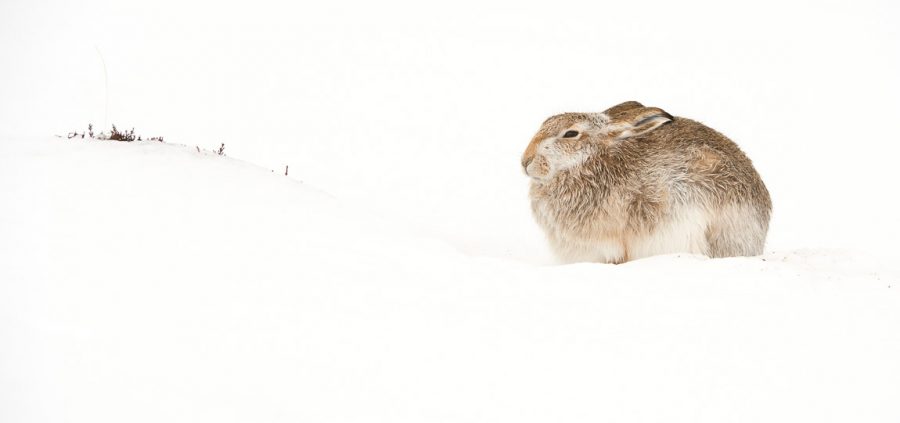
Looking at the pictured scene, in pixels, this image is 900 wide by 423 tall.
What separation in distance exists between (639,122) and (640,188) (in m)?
0.74

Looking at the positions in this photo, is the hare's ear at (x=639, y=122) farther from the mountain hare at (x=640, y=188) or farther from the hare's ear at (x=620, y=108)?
the hare's ear at (x=620, y=108)

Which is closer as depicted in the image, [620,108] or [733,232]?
[733,232]

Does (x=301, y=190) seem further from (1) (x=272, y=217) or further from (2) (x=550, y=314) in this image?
(2) (x=550, y=314)

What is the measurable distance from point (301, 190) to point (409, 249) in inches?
75.2

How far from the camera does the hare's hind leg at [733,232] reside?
8.42m

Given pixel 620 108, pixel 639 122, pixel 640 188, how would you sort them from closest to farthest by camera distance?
1. pixel 640 188
2. pixel 639 122
3. pixel 620 108

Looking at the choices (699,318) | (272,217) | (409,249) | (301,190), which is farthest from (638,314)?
(301,190)

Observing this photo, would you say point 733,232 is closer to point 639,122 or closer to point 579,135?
point 639,122

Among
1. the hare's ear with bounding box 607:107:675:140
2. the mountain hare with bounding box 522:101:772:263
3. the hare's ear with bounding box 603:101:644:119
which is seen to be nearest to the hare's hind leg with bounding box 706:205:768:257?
the mountain hare with bounding box 522:101:772:263

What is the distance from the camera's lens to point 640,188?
8.48 meters

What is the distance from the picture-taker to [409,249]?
26.9 feet

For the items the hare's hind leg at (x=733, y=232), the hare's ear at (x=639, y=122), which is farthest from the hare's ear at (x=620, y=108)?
the hare's hind leg at (x=733, y=232)

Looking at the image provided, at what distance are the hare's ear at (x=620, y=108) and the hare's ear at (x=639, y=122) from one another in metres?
0.19

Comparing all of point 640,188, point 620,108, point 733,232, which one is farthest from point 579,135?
point 733,232
